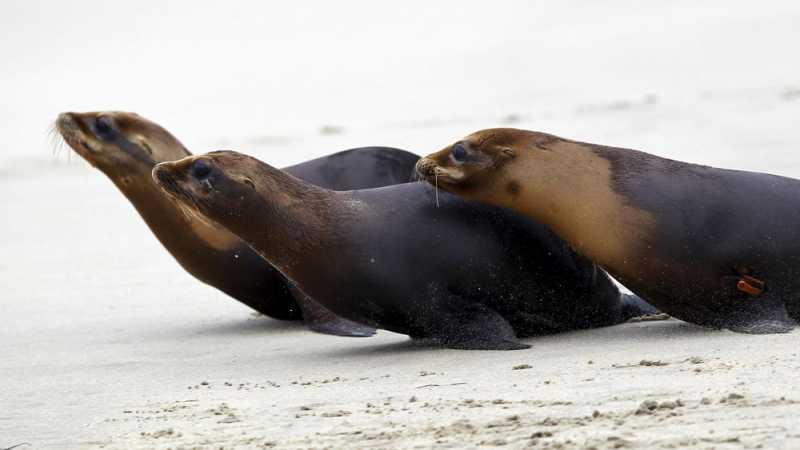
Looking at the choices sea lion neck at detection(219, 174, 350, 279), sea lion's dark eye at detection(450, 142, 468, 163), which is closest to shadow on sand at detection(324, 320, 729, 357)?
sea lion neck at detection(219, 174, 350, 279)

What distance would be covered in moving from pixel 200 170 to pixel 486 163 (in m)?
1.14

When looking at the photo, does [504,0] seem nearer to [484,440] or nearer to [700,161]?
[700,161]

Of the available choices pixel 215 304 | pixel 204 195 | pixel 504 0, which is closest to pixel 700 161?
pixel 215 304

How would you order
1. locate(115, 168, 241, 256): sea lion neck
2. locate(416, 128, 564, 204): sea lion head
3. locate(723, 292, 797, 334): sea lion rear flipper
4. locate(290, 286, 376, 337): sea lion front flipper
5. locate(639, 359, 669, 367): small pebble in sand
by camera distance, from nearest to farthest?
1. locate(639, 359, 669, 367): small pebble in sand
2. locate(723, 292, 797, 334): sea lion rear flipper
3. locate(416, 128, 564, 204): sea lion head
4. locate(290, 286, 376, 337): sea lion front flipper
5. locate(115, 168, 241, 256): sea lion neck

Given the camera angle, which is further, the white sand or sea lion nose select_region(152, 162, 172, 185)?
sea lion nose select_region(152, 162, 172, 185)

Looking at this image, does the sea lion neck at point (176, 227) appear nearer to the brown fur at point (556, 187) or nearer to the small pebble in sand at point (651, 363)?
the brown fur at point (556, 187)

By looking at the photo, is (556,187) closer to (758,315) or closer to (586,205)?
(586,205)

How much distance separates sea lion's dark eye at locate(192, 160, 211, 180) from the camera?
6.59 metres

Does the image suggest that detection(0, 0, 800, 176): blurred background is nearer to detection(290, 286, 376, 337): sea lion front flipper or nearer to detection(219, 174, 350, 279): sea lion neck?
detection(290, 286, 376, 337): sea lion front flipper

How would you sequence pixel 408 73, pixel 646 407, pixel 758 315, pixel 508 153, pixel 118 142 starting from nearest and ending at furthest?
pixel 646 407 < pixel 758 315 < pixel 508 153 < pixel 118 142 < pixel 408 73

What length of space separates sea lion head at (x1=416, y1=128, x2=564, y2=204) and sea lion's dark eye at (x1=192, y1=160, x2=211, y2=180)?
2.77ft

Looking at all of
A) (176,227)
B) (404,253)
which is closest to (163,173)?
(404,253)

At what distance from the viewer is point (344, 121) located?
55.8 ft

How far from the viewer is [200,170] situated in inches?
260
